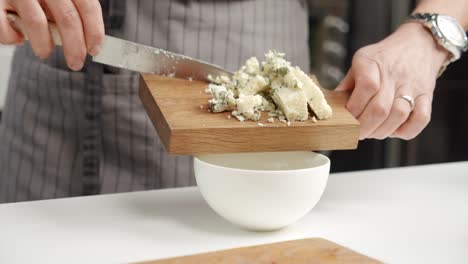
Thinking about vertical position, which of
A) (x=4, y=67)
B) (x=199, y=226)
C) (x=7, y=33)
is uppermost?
(x=7, y=33)

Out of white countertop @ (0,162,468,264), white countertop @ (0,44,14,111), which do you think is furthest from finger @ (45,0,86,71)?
white countertop @ (0,44,14,111)

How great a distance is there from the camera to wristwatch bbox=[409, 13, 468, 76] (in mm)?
1094

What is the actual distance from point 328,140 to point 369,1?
4.61ft

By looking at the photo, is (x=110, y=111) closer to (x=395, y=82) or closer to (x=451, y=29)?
(x=395, y=82)

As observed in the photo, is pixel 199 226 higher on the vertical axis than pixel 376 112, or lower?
lower

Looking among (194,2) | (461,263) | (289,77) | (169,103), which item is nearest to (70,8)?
(169,103)

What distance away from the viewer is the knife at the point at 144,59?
2.95ft

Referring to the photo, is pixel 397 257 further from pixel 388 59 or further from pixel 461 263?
pixel 388 59

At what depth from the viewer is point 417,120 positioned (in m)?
1.01

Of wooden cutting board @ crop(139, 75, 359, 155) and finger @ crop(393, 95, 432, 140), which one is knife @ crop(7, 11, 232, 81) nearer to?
wooden cutting board @ crop(139, 75, 359, 155)

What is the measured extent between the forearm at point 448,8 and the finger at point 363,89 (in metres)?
0.21

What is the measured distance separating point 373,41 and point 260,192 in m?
1.46

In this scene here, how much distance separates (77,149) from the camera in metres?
1.22

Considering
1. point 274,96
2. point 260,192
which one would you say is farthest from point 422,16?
point 260,192
